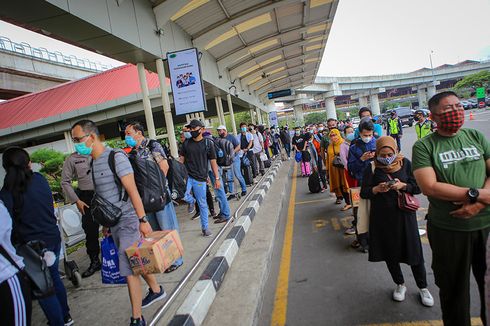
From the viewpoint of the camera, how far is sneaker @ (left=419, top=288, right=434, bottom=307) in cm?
308

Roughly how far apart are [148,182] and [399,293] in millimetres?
2640

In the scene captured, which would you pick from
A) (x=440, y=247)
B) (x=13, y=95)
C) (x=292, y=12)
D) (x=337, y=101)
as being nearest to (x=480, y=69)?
(x=337, y=101)

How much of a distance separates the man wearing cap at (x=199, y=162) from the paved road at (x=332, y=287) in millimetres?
1293

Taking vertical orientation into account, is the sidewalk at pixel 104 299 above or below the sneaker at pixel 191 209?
below

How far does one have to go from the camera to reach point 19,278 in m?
2.21

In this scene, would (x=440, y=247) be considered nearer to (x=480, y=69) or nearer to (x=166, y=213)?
(x=166, y=213)

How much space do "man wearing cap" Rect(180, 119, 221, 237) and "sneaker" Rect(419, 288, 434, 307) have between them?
3294mm

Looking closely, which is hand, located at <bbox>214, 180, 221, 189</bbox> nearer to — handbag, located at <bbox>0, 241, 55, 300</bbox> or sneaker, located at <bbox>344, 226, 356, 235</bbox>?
sneaker, located at <bbox>344, 226, 356, 235</bbox>

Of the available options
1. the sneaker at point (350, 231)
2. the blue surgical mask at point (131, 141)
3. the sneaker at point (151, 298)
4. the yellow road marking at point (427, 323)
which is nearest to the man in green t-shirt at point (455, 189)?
the yellow road marking at point (427, 323)

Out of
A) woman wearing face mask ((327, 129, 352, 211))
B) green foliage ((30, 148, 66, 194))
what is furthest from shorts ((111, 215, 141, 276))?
green foliage ((30, 148, 66, 194))

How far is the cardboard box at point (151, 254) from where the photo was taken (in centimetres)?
280

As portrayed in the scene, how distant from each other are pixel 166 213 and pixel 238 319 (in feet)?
6.10

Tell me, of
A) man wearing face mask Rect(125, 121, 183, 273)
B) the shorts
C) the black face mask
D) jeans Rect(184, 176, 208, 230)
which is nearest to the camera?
the shorts

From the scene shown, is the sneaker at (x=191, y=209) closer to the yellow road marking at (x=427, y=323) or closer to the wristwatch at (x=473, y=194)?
the yellow road marking at (x=427, y=323)
